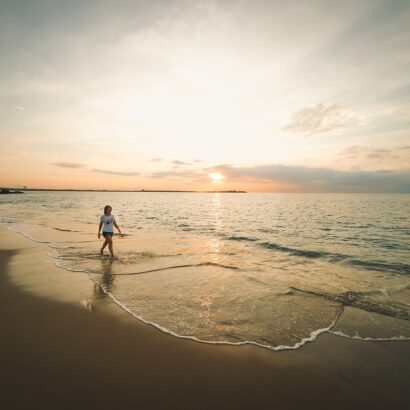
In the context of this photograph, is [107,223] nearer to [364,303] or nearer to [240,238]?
[364,303]

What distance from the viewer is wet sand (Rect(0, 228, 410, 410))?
3641mm

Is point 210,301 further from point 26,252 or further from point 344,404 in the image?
point 26,252

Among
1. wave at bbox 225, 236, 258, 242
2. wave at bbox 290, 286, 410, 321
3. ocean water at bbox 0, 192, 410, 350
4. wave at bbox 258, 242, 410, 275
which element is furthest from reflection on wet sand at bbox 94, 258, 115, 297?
wave at bbox 225, 236, 258, 242

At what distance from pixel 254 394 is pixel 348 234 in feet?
72.1

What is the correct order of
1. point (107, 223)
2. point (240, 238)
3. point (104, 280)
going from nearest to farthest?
point (104, 280) < point (107, 223) < point (240, 238)

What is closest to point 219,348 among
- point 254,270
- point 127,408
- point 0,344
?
point 127,408

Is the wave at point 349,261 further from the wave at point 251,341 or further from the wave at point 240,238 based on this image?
the wave at point 251,341

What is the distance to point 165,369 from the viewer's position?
429 cm

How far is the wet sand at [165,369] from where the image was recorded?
11.9 feet

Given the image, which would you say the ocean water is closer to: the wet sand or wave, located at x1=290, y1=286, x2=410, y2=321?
wave, located at x1=290, y1=286, x2=410, y2=321

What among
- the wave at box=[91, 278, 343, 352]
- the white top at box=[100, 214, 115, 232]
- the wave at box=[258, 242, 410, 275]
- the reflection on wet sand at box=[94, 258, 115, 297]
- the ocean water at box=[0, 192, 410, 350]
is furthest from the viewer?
the white top at box=[100, 214, 115, 232]

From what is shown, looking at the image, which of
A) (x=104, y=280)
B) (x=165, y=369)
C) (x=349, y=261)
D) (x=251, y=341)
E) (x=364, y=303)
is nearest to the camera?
(x=165, y=369)

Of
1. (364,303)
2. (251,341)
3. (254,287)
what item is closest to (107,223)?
(254,287)

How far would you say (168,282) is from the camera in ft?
29.7
